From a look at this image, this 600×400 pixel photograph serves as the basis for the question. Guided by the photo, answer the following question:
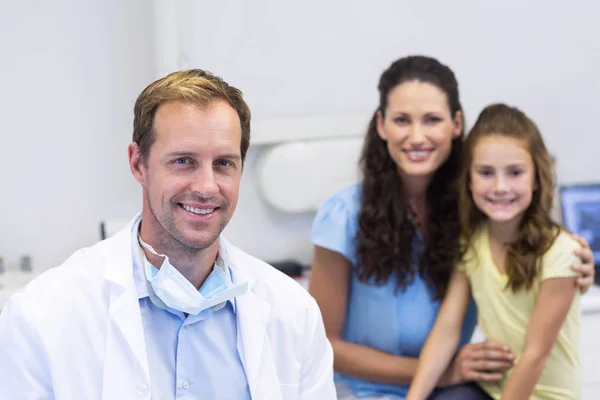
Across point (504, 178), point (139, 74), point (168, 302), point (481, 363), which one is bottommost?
point (481, 363)

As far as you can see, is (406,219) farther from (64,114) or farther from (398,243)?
(64,114)

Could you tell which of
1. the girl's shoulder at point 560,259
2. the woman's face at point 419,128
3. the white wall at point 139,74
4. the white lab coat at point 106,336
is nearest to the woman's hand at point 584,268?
the girl's shoulder at point 560,259

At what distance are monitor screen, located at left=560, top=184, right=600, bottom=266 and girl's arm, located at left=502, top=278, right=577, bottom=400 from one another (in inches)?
41.3

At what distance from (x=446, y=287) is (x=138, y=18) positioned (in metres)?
1.23

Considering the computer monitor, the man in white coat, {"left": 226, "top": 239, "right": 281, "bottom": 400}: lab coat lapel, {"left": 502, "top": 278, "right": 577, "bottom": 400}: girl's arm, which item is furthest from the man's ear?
the computer monitor

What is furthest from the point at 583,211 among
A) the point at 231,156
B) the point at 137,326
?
the point at 137,326

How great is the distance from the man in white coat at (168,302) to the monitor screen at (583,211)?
1618 millimetres

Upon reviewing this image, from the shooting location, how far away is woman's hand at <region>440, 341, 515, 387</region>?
194 cm

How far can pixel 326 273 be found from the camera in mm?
2107

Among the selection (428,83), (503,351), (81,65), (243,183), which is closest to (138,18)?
(81,65)

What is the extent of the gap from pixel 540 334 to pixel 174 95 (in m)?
0.95

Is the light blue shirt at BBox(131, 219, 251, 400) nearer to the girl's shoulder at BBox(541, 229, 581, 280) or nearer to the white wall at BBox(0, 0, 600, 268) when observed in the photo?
the girl's shoulder at BBox(541, 229, 581, 280)

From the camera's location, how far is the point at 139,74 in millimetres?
2639

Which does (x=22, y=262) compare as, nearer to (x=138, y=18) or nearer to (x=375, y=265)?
(x=138, y=18)
